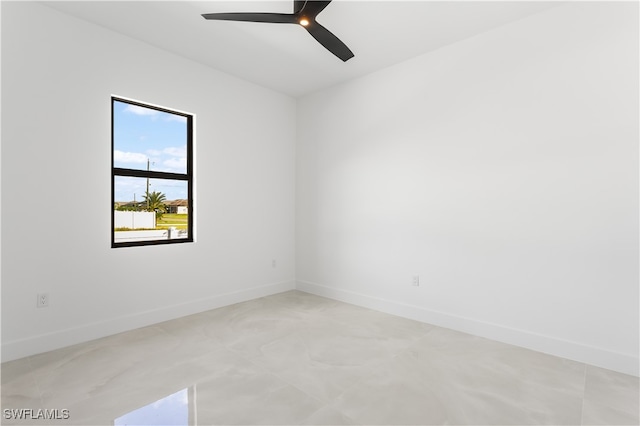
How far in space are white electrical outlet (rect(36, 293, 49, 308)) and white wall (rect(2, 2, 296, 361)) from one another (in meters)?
0.03

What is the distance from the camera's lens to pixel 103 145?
2.97 m

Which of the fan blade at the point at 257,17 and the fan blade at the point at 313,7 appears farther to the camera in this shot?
the fan blade at the point at 257,17

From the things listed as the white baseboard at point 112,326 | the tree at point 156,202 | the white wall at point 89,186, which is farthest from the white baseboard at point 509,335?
the tree at point 156,202

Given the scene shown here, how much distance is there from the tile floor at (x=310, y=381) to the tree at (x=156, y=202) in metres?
1.23

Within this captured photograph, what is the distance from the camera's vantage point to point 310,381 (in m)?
2.19

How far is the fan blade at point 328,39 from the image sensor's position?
8.21ft

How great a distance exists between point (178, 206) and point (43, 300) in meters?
1.46

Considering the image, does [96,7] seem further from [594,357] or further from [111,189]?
[594,357]

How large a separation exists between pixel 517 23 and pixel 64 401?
4.45 meters

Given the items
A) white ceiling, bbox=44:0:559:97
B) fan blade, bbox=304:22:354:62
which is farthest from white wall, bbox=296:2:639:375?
fan blade, bbox=304:22:354:62

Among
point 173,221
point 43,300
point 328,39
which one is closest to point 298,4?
point 328,39

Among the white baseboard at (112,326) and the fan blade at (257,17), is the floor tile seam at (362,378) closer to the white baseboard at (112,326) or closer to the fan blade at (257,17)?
the white baseboard at (112,326)

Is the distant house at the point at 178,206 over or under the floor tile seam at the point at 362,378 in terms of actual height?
over

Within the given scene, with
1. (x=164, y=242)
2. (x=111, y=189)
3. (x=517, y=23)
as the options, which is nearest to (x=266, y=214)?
(x=164, y=242)
